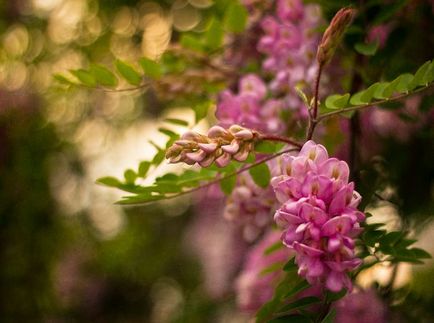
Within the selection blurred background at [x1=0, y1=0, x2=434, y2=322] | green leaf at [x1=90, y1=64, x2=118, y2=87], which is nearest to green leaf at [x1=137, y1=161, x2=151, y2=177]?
green leaf at [x1=90, y1=64, x2=118, y2=87]

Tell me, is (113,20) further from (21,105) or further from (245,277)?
(245,277)

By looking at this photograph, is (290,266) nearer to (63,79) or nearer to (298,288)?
(298,288)

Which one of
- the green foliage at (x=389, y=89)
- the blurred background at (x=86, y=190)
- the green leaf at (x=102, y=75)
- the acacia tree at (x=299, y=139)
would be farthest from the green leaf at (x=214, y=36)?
the blurred background at (x=86, y=190)

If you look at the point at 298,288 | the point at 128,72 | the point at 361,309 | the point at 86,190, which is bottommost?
the point at 86,190

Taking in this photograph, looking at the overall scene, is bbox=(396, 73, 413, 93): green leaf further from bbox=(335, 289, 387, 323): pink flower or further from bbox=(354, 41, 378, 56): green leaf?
bbox=(335, 289, 387, 323): pink flower

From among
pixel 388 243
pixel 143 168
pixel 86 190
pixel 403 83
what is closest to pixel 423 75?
pixel 403 83

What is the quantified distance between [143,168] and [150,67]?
5.0 inches

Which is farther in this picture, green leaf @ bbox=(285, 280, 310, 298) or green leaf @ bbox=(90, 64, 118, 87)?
green leaf @ bbox=(90, 64, 118, 87)

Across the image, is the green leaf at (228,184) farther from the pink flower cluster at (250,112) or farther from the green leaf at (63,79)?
the green leaf at (63,79)

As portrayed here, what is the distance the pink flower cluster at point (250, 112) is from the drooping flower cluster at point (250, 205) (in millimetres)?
55

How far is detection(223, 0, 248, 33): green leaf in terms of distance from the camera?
2.10 ft

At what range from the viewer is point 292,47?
586 mm

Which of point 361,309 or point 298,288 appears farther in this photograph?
point 361,309

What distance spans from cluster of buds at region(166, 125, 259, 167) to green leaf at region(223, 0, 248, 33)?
279 millimetres
